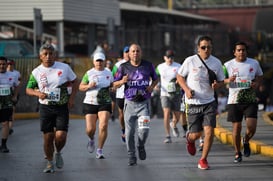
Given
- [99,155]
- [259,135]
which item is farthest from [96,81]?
[259,135]

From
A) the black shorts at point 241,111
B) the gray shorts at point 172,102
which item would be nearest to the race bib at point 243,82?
the black shorts at point 241,111

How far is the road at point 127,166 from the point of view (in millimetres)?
10812

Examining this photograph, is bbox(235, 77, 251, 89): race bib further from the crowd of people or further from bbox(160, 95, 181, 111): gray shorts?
bbox(160, 95, 181, 111): gray shorts

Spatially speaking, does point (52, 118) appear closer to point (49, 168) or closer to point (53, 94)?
point (53, 94)

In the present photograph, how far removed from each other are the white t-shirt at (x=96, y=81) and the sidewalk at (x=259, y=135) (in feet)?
8.98

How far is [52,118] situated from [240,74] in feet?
10.0

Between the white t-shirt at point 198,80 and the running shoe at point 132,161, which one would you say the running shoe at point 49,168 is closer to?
the running shoe at point 132,161

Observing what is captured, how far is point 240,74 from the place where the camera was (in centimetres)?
1219

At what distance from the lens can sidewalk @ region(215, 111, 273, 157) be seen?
13.2m

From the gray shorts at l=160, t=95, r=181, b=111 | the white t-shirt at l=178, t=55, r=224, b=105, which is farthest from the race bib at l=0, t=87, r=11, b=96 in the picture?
the white t-shirt at l=178, t=55, r=224, b=105

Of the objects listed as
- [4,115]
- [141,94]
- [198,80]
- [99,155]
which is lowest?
[99,155]

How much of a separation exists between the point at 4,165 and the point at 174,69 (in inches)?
209

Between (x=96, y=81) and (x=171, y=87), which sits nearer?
(x=96, y=81)

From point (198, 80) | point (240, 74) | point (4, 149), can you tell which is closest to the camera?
point (198, 80)
